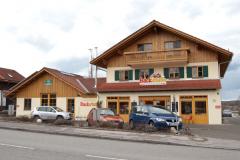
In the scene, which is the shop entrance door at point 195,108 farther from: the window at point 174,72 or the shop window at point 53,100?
the shop window at point 53,100

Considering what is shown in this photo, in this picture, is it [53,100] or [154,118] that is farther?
[53,100]

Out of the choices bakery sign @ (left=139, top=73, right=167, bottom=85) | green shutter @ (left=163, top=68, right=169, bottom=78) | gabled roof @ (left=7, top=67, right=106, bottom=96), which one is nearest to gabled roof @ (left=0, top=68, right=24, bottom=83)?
gabled roof @ (left=7, top=67, right=106, bottom=96)

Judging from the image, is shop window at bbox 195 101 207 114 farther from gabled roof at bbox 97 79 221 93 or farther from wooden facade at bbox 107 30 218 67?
wooden facade at bbox 107 30 218 67

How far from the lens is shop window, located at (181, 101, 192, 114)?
31547 mm

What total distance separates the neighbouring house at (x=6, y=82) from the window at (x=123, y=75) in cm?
1600

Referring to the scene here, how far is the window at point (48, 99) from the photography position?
37.7 meters

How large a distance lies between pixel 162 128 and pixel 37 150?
37.6ft

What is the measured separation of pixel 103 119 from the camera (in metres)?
24.2

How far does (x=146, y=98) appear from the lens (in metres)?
33.2

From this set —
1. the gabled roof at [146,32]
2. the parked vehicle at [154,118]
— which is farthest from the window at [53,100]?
the parked vehicle at [154,118]

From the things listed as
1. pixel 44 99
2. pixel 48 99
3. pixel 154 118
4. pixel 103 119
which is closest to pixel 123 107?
pixel 48 99

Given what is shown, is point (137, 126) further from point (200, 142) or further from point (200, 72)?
point (200, 72)

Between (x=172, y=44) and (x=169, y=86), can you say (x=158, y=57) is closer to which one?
(x=172, y=44)

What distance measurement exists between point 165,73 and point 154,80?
1281mm
